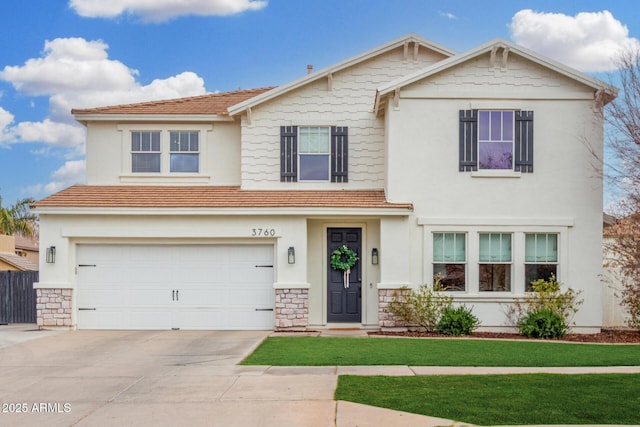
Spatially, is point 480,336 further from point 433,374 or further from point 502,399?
point 502,399

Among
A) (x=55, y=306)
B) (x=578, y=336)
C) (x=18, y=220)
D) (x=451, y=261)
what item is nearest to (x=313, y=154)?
(x=451, y=261)

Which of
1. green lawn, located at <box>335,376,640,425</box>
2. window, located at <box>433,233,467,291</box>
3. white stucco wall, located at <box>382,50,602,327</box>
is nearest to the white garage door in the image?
white stucco wall, located at <box>382,50,602,327</box>

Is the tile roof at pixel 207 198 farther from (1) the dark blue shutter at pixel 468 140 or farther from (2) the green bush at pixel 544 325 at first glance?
(2) the green bush at pixel 544 325

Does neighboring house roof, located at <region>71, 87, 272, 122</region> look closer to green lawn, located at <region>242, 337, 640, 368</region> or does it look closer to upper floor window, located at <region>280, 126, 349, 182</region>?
upper floor window, located at <region>280, 126, 349, 182</region>

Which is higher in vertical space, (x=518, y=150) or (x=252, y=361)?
(x=518, y=150)

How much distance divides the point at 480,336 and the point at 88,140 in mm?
11723

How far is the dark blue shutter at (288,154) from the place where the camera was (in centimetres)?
Result: 1761

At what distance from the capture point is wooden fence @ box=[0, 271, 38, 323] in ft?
61.2

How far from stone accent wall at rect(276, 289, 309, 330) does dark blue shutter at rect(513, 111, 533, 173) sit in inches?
244

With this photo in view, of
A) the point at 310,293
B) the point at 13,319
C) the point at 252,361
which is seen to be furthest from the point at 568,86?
the point at 13,319

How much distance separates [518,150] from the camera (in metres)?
16.4

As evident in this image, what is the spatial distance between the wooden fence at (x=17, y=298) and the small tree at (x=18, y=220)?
1742 centimetres

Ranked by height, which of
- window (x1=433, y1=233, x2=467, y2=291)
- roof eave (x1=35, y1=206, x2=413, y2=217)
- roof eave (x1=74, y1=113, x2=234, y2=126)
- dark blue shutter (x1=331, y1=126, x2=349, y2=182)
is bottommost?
window (x1=433, y1=233, x2=467, y2=291)

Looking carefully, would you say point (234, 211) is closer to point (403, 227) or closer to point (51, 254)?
point (403, 227)
